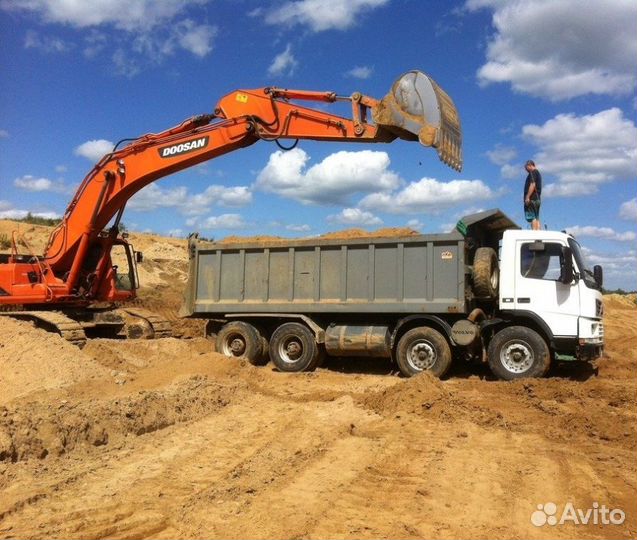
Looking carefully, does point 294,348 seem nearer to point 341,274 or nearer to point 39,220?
point 341,274

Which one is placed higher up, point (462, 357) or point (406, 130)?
point (406, 130)

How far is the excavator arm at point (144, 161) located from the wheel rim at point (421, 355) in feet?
12.5

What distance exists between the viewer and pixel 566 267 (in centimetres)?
1022

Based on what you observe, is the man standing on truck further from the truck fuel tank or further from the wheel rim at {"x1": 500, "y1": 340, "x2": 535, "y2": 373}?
the truck fuel tank

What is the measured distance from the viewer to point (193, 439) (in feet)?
21.4

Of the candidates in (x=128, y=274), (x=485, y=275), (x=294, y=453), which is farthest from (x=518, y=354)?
(x=128, y=274)

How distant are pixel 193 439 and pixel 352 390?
401 centimetres

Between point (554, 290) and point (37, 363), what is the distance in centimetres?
885

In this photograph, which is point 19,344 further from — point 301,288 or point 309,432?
point 309,432

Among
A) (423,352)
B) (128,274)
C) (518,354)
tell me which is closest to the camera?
(518,354)

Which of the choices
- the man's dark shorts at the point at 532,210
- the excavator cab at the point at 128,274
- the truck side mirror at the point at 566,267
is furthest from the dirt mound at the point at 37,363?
the man's dark shorts at the point at 532,210

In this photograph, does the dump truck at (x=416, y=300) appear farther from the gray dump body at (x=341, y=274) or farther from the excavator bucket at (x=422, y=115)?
the excavator bucket at (x=422, y=115)

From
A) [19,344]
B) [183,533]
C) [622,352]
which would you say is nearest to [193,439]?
[183,533]
